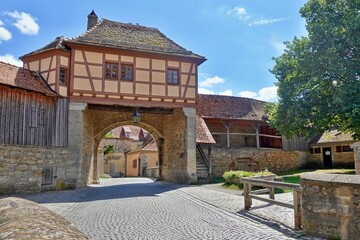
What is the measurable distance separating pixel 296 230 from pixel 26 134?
38.8 ft

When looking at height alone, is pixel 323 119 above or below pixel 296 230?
above

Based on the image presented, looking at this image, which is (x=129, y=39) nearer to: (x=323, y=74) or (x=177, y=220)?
(x=323, y=74)

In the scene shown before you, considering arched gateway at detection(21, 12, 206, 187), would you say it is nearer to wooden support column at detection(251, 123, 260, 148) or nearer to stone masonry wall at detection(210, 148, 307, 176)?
stone masonry wall at detection(210, 148, 307, 176)

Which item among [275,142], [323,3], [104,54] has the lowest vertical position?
[275,142]

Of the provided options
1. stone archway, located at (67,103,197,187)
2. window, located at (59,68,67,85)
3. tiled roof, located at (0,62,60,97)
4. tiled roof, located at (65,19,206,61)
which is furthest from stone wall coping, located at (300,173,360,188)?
window, located at (59,68,67,85)

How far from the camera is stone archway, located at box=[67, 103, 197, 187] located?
15.2 m

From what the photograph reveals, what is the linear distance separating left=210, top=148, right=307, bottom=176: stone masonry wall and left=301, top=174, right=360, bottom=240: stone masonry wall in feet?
52.4

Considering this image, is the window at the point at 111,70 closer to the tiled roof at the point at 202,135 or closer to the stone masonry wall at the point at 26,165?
the stone masonry wall at the point at 26,165

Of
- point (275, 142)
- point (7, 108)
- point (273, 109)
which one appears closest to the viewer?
point (7, 108)

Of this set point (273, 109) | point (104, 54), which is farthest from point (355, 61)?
point (104, 54)

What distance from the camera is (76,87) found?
1553 centimetres

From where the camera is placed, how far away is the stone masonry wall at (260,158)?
2172cm

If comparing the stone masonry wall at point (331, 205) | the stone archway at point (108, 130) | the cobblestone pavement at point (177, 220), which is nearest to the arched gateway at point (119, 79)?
the stone archway at point (108, 130)

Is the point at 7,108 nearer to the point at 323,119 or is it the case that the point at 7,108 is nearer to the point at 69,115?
the point at 69,115
